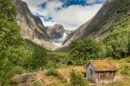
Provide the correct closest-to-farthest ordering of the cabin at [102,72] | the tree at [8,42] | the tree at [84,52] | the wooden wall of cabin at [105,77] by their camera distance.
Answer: the tree at [8,42], the cabin at [102,72], the wooden wall of cabin at [105,77], the tree at [84,52]

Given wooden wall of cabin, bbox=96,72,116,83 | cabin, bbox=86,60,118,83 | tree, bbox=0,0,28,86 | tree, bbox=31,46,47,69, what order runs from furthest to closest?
tree, bbox=31,46,47,69, wooden wall of cabin, bbox=96,72,116,83, cabin, bbox=86,60,118,83, tree, bbox=0,0,28,86

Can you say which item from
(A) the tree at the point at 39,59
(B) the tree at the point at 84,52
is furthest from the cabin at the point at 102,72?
(B) the tree at the point at 84,52

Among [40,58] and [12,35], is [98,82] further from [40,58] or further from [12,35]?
[12,35]

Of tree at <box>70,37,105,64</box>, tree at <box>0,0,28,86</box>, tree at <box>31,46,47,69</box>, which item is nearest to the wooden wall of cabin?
tree at <box>31,46,47,69</box>

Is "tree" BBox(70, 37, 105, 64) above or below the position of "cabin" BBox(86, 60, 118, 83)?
above

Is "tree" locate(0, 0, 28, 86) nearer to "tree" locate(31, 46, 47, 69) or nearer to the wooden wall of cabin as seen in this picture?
the wooden wall of cabin

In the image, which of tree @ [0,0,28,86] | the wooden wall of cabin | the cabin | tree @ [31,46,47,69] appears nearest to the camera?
tree @ [0,0,28,86]

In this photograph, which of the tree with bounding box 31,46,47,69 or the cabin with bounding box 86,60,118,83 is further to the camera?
the tree with bounding box 31,46,47,69

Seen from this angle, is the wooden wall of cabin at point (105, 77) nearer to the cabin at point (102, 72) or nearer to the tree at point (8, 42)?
the cabin at point (102, 72)

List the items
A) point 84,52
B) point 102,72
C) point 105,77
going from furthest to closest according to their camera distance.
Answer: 1. point 84,52
2. point 105,77
3. point 102,72

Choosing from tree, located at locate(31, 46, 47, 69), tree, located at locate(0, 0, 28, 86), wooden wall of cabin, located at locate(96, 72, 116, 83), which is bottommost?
wooden wall of cabin, located at locate(96, 72, 116, 83)

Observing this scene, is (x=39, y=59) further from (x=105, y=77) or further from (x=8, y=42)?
(x=8, y=42)

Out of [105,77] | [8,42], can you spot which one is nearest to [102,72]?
[105,77]

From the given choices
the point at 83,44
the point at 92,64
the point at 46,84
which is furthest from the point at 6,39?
the point at 83,44
